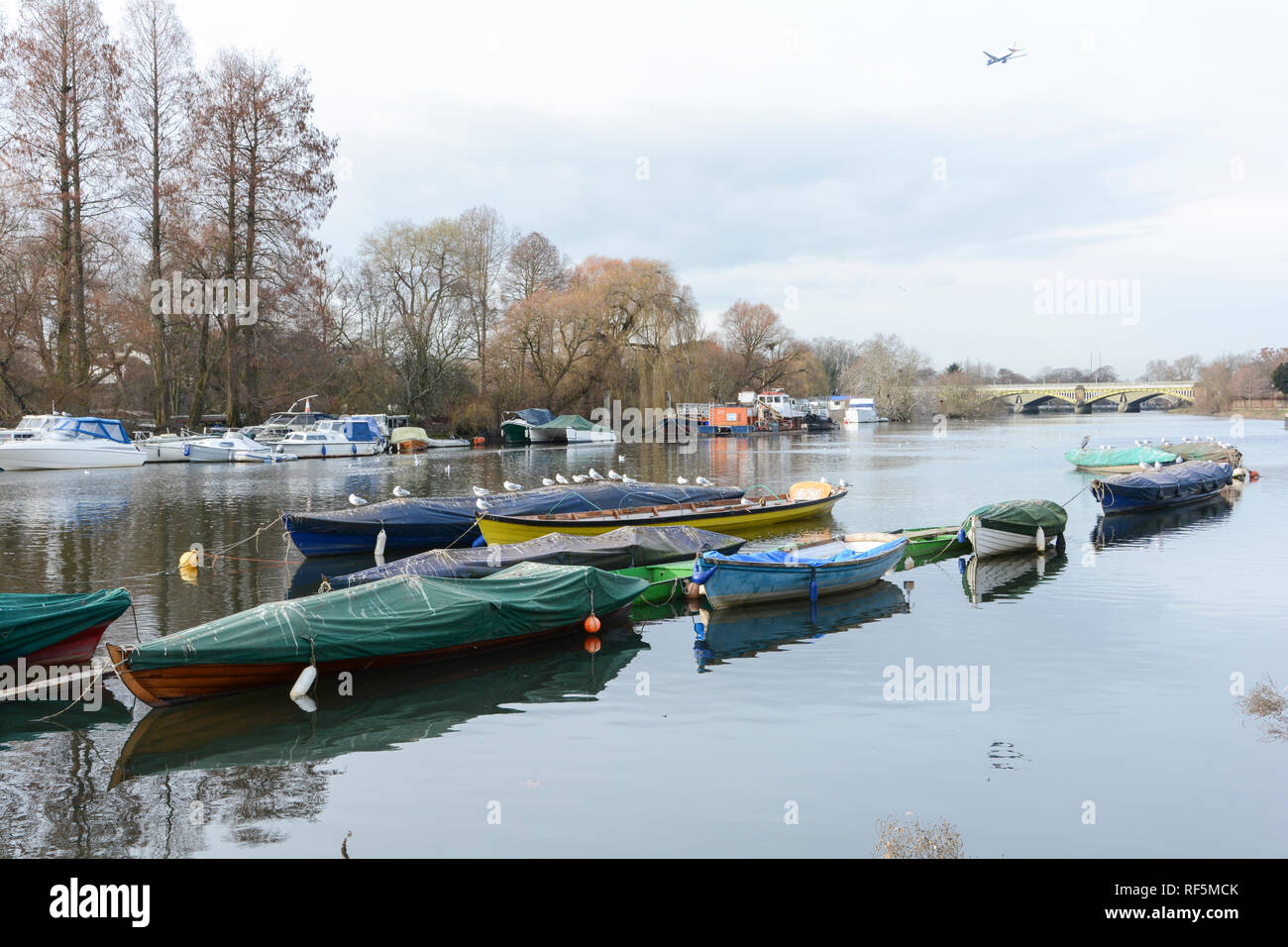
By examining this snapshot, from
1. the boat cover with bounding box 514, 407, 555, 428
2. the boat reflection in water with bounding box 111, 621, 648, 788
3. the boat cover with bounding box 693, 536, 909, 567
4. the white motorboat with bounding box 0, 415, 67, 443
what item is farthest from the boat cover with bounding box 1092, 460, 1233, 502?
the white motorboat with bounding box 0, 415, 67, 443

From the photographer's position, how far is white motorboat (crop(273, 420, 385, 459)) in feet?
194

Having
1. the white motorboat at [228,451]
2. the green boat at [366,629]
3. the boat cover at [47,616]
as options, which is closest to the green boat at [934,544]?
the green boat at [366,629]

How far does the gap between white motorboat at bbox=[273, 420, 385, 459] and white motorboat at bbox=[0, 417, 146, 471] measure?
8828 millimetres

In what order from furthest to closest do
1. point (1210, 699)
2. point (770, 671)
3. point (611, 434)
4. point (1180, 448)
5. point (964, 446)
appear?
point (611, 434), point (964, 446), point (1180, 448), point (770, 671), point (1210, 699)

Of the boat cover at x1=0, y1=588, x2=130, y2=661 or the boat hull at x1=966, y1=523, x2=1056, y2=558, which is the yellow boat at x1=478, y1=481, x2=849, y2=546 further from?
the boat cover at x1=0, y1=588, x2=130, y2=661

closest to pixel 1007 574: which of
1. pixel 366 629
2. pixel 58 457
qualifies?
pixel 366 629

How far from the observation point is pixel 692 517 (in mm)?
28594

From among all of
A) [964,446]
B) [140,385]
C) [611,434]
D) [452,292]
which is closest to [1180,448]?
[964,446]

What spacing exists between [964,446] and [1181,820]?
67427mm

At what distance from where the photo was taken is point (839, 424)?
418ft

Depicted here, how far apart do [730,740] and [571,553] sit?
32.2 feet

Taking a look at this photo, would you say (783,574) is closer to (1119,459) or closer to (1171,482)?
(1171,482)

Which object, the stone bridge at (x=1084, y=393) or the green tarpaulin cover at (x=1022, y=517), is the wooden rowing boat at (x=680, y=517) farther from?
the stone bridge at (x=1084, y=393)
